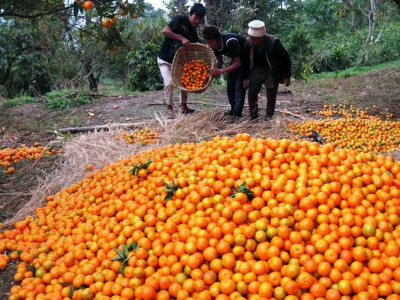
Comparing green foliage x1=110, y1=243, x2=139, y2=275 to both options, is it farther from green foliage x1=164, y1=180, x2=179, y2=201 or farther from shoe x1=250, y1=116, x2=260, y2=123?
shoe x1=250, y1=116, x2=260, y2=123

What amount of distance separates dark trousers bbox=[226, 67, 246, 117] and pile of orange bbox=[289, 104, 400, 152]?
969mm

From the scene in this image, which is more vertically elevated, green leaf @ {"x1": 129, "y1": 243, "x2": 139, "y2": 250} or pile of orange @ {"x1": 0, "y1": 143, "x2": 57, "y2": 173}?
green leaf @ {"x1": 129, "y1": 243, "x2": 139, "y2": 250}

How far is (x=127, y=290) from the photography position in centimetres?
210

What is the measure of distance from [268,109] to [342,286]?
4736mm

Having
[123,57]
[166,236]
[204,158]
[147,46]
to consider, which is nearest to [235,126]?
[204,158]

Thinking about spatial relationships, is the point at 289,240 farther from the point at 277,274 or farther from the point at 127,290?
the point at 127,290

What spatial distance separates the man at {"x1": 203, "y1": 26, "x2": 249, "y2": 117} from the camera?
18.2 ft

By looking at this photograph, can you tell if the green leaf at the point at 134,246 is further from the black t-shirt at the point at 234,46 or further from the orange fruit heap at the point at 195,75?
the orange fruit heap at the point at 195,75

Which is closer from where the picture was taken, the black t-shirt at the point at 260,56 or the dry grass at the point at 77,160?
the dry grass at the point at 77,160

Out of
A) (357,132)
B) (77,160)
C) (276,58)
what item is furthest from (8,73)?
(357,132)

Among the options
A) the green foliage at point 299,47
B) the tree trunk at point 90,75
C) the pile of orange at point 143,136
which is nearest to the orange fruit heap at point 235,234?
the pile of orange at point 143,136

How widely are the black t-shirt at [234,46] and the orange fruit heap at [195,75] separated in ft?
1.72

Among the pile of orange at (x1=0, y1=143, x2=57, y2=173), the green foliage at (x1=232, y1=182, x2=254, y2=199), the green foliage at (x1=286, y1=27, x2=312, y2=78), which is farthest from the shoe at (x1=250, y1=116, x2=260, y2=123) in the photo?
the green foliage at (x1=286, y1=27, x2=312, y2=78)

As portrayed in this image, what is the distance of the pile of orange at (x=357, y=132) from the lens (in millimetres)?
5305
